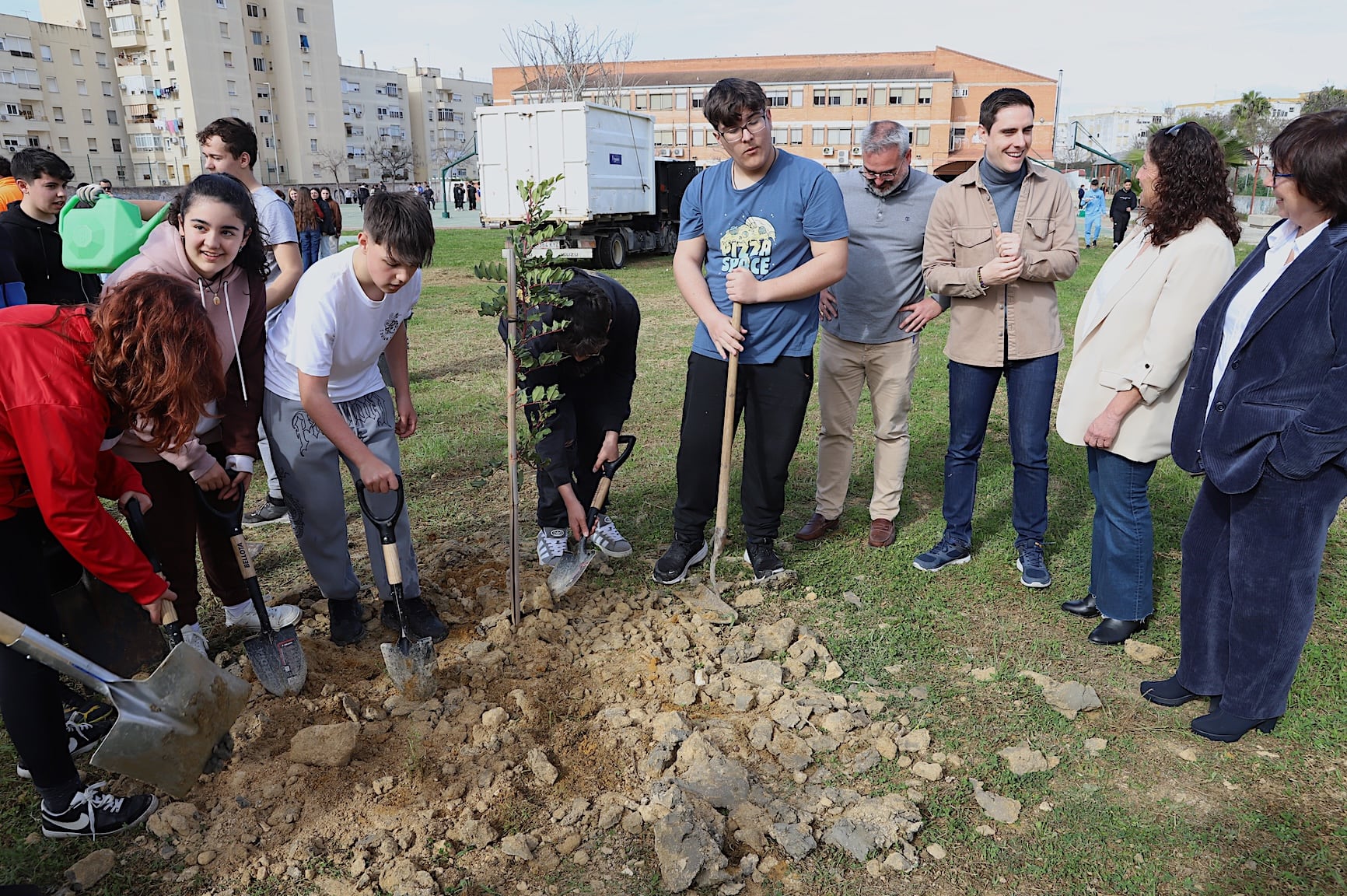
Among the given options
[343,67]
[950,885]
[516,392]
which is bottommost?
[950,885]

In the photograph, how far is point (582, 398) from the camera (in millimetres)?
3795

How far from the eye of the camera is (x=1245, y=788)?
8.39 ft

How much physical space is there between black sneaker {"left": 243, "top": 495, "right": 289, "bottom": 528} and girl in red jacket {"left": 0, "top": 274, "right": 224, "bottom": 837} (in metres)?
2.37

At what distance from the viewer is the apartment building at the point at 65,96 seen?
48.8 meters

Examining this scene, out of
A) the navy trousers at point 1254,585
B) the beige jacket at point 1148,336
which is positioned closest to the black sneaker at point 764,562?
the beige jacket at point 1148,336

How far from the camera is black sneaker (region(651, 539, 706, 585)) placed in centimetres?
379

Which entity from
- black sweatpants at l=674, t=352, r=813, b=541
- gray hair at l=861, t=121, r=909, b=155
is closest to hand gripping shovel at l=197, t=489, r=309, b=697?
black sweatpants at l=674, t=352, r=813, b=541

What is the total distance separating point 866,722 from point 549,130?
14297mm

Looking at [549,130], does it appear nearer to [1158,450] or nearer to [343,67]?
[1158,450]

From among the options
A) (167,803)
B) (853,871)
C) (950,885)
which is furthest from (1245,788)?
(167,803)

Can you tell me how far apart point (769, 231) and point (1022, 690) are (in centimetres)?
196

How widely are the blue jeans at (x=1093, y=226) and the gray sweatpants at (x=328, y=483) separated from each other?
61.4 feet

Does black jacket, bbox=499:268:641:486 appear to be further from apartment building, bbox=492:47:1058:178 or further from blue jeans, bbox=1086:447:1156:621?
apartment building, bbox=492:47:1058:178

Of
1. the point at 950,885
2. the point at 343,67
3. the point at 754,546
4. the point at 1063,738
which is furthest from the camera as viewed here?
the point at 343,67
